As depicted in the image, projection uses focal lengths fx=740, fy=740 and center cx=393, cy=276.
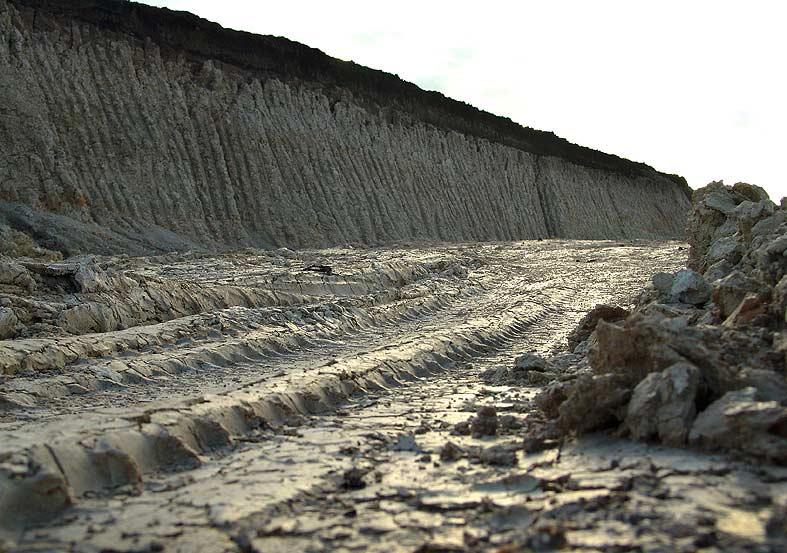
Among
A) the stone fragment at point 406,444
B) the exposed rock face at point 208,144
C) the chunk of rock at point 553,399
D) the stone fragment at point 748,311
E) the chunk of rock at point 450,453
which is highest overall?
the exposed rock face at point 208,144

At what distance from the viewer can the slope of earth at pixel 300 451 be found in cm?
256

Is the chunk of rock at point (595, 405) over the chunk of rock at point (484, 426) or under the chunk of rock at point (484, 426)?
over

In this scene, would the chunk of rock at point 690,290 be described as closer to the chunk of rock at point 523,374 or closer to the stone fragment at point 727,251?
the stone fragment at point 727,251

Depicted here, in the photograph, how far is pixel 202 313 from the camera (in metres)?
7.73

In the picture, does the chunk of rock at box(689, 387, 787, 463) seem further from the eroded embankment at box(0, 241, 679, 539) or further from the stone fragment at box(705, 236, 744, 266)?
the stone fragment at box(705, 236, 744, 266)

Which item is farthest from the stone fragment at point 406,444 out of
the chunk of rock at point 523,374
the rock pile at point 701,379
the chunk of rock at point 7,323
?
the chunk of rock at point 7,323

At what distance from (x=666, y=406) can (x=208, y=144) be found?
18.2 metres

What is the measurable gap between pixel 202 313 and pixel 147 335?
1.35 m

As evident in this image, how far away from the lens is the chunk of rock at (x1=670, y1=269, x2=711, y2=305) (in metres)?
6.40

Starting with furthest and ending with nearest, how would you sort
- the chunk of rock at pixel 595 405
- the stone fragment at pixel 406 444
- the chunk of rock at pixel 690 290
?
1. the chunk of rock at pixel 690 290
2. the stone fragment at pixel 406 444
3. the chunk of rock at pixel 595 405

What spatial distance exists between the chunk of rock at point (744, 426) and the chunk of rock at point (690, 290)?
11.3 feet

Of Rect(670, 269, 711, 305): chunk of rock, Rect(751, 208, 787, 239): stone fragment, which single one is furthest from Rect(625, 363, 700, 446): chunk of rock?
Rect(751, 208, 787, 239): stone fragment

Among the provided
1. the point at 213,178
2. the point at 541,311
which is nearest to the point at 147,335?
the point at 541,311

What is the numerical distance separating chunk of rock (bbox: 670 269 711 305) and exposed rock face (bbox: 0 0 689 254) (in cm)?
1132
